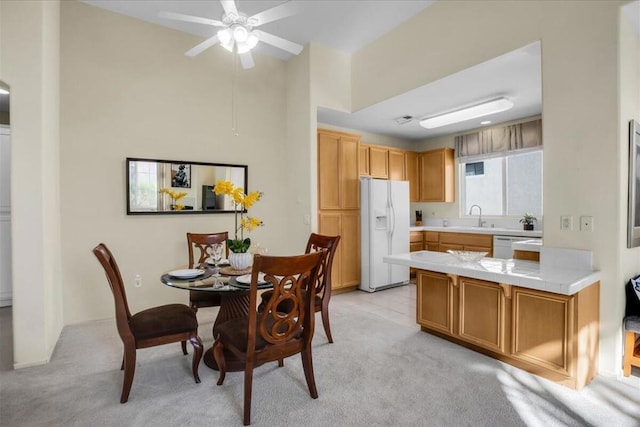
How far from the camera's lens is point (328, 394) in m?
2.07

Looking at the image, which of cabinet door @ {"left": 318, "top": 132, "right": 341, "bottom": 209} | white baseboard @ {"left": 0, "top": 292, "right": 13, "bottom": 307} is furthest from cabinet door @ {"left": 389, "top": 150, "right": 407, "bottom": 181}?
white baseboard @ {"left": 0, "top": 292, "right": 13, "bottom": 307}

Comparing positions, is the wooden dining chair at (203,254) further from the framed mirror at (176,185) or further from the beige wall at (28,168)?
the beige wall at (28,168)

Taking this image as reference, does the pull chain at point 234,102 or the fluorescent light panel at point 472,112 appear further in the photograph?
the pull chain at point 234,102

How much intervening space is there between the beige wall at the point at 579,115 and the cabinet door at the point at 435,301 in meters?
0.90

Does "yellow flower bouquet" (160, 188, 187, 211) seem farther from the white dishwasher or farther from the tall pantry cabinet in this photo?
the white dishwasher

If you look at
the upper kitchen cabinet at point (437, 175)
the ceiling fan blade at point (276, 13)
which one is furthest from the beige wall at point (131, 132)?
the upper kitchen cabinet at point (437, 175)

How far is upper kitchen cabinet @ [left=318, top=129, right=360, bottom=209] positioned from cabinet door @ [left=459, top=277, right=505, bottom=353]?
7.26ft

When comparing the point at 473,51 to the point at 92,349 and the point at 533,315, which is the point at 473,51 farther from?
the point at 92,349

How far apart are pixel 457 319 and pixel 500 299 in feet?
1.47

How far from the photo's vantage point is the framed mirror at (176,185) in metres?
3.52

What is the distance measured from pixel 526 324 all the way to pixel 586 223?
0.87m

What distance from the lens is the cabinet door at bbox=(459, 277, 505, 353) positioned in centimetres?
245

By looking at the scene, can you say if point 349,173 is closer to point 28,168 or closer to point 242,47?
point 242,47

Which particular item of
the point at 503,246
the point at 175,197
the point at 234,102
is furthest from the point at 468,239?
the point at 175,197
